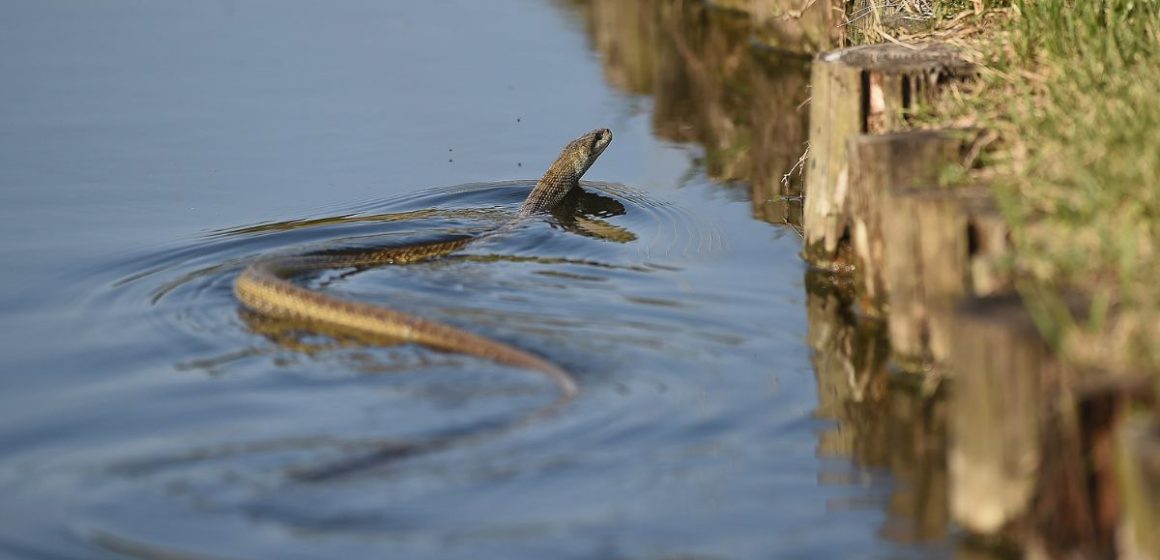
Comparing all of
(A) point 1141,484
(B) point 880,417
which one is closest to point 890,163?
(B) point 880,417

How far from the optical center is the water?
19.3 feet

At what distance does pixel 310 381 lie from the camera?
294 inches

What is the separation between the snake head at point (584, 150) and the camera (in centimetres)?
1178

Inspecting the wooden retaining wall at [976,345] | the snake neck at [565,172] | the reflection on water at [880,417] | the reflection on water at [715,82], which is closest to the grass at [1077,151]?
the wooden retaining wall at [976,345]

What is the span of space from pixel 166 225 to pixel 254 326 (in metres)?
2.31

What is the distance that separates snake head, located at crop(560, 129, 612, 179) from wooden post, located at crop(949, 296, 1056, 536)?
653 centimetres

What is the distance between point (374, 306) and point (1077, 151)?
3808 mm

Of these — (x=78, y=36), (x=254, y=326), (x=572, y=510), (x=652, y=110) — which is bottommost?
(x=572, y=510)

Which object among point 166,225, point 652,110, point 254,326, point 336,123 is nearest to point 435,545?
point 254,326

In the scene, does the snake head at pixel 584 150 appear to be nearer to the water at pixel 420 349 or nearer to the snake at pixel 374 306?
the water at pixel 420 349

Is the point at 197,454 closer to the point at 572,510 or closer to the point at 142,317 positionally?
the point at 572,510

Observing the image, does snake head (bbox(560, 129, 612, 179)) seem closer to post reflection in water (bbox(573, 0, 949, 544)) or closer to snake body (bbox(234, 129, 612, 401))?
snake body (bbox(234, 129, 612, 401))

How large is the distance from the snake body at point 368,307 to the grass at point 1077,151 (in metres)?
2.32

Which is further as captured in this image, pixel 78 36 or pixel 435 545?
pixel 78 36
